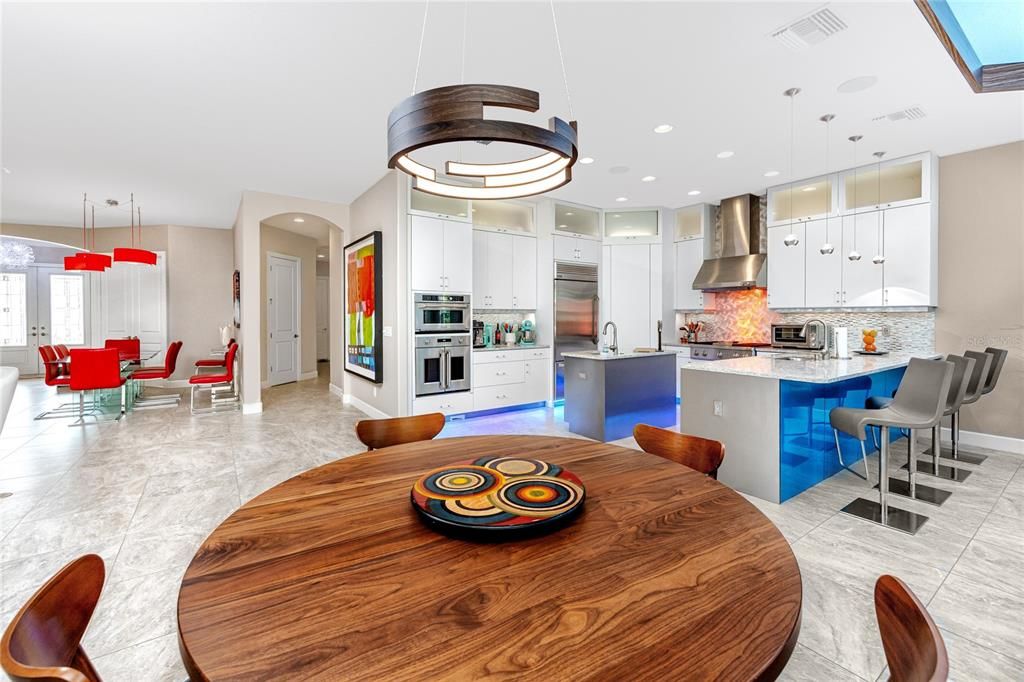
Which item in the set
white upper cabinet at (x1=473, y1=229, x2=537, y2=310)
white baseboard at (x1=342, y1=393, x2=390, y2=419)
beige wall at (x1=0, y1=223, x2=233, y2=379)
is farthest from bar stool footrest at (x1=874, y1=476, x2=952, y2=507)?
beige wall at (x1=0, y1=223, x2=233, y2=379)

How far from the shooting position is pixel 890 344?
502 cm

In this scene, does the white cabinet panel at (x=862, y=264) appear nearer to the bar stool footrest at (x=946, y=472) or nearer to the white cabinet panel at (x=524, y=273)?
the bar stool footrest at (x=946, y=472)

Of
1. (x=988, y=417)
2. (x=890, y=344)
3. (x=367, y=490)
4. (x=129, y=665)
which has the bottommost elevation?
(x=129, y=665)

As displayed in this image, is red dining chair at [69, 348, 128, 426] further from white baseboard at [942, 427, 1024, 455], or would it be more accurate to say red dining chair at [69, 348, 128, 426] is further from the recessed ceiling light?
white baseboard at [942, 427, 1024, 455]

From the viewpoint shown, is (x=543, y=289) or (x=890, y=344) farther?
(x=543, y=289)

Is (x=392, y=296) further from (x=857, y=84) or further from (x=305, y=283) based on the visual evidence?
(x=305, y=283)

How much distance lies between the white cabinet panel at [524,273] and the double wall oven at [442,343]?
95 cm

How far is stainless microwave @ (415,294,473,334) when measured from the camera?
514 cm

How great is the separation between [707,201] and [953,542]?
194 inches

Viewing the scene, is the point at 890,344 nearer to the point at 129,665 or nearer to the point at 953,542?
the point at 953,542

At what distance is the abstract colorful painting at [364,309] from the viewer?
5426mm

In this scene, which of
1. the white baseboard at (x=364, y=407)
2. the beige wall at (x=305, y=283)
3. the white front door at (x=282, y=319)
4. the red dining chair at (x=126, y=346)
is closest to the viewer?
the white baseboard at (x=364, y=407)

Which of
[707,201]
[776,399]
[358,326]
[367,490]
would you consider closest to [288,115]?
[358,326]

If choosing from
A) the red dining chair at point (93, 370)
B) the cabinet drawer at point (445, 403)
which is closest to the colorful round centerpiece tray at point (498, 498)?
the cabinet drawer at point (445, 403)
